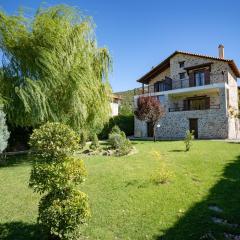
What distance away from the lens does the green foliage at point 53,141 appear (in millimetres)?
5371

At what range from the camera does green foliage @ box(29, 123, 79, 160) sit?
5.37m

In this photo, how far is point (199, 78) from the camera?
29.4 meters

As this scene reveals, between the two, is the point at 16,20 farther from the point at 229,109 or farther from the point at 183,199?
the point at 229,109

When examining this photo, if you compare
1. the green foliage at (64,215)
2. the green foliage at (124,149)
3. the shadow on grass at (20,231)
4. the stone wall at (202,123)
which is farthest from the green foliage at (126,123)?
the green foliage at (64,215)

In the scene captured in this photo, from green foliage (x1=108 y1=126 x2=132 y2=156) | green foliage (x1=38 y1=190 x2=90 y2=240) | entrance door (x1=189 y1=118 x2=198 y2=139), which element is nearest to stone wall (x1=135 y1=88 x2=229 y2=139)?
entrance door (x1=189 y1=118 x2=198 y2=139)

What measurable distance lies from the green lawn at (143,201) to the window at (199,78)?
18.0 m

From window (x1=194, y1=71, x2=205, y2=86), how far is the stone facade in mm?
814

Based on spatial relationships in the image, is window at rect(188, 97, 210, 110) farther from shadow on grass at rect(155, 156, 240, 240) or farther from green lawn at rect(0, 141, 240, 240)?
shadow on grass at rect(155, 156, 240, 240)

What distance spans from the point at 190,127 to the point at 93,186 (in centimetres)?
2094

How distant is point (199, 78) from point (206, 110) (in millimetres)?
4186

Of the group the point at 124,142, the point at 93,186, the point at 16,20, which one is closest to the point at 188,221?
the point at 93,186

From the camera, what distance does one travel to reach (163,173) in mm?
9258

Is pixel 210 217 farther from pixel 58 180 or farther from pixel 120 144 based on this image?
pixel 120 144

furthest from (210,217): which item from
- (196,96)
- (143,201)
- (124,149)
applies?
(196,96)
